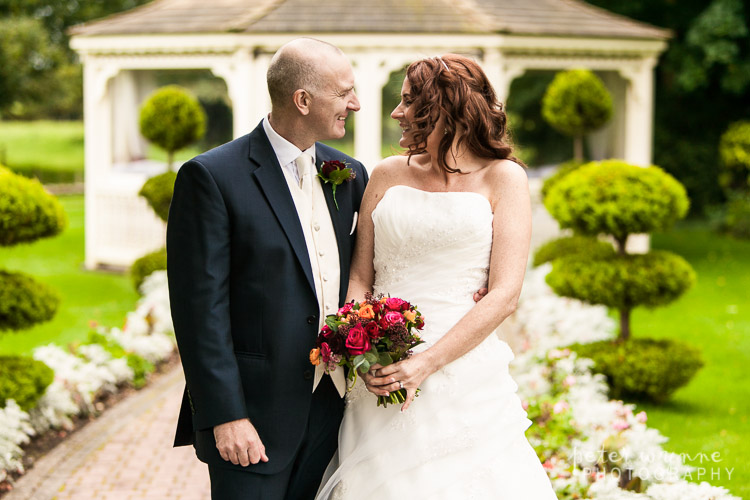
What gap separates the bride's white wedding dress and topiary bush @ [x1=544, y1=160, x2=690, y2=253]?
404 cm

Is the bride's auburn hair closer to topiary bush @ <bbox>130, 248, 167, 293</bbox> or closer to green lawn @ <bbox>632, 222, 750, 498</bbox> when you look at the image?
green lawn @ <bbox>632, 222, 750, 498</bbox>

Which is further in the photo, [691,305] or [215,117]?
[215,117]

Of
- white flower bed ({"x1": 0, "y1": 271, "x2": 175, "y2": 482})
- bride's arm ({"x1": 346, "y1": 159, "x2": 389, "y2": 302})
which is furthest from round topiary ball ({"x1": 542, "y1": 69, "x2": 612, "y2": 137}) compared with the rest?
bride's arm ({"x1": 346, "y1": 159, "x2": 389, "y2": 302})

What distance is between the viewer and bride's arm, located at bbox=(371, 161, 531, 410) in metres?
3.25

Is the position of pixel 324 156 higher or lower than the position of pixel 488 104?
lower

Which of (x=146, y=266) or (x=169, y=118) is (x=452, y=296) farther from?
(x=169, y=118)

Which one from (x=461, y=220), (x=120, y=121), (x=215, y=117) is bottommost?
(x=215, y=117)

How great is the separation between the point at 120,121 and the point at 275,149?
1269 centimetres

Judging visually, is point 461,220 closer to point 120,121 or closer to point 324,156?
point 324,156

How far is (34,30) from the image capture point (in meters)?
23.5

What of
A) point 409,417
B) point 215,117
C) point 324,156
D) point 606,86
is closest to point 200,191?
point 324,156

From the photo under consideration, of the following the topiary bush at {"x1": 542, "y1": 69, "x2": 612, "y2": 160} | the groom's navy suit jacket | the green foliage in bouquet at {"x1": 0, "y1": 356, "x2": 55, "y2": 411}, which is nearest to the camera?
the groom's navy suit jacket

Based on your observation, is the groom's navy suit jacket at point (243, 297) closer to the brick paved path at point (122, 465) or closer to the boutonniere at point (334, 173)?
the boutonniere at point (334, 173)

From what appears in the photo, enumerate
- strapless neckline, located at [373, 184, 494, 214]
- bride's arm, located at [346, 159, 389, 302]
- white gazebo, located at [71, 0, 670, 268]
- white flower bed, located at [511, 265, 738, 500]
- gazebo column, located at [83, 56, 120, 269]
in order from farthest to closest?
gazebo column, located at [83, 56, 120, 269] < white gazebo, located at [71, 0, 670, 268] < white flower bed, located at [511, 265, 738, 500] < bride's arm, located at [346, 159, 389, 302] < strapless neckline, located at [373, 184, 494, 214]
